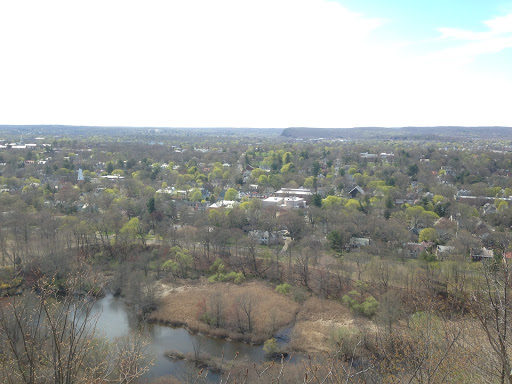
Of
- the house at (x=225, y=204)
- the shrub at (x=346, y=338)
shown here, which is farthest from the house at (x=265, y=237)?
the shrub at (x=346, y=338)

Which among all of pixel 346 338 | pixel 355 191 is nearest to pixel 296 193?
pixel 355 191

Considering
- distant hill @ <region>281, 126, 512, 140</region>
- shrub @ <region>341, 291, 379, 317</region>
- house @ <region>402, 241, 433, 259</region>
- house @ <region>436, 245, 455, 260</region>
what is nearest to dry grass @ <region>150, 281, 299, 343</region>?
shrub @ <region>341, 291, 379, 317</region>

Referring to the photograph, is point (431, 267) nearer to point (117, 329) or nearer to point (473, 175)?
point (117, 329)

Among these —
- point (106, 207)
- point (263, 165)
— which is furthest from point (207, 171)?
point (106, 207)

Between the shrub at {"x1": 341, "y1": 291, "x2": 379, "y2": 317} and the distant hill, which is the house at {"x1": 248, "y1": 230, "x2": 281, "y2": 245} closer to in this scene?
the shrub at {"x1": 341, "y1": 291, "x2": 379, "y2": 317}

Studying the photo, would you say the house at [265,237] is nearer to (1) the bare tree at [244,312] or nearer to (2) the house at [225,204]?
(2) the house at [225,204]

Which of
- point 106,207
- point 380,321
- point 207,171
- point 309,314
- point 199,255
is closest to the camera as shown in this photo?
point 380,321

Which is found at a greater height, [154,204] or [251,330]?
[154,204]
